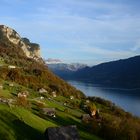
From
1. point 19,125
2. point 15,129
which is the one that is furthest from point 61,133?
point 19,125

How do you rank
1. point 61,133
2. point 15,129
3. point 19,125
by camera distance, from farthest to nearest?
1. point 19,125
2. point 15,129
3. point 61,133

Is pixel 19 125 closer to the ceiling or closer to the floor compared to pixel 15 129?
closer to the ceiling

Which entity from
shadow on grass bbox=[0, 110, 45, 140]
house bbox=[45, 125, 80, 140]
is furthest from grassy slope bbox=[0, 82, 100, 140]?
house bbox=[45, 125, 80, 140]

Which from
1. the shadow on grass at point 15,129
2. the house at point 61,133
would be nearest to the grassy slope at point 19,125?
the shadow on grass at point 15,129

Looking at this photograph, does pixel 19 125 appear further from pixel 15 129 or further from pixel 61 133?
pixel 61 133

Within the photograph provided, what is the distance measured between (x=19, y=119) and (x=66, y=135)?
7.15 m

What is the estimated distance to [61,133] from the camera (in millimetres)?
45438

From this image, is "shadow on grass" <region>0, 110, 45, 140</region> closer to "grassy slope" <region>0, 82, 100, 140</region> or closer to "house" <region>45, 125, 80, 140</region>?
"grassy slope" <region>0, 82, 100, 140</region>

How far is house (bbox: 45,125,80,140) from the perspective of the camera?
148 feet

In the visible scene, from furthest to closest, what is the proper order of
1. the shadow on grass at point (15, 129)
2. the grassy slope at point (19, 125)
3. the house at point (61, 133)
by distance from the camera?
the house at point (61, 133)
the grassy slope at point (19, 125)
the shadow on grass at point (15, 129)

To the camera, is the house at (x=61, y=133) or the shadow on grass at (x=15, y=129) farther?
the house at (x=61, y=133)

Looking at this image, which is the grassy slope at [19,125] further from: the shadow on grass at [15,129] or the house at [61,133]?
the house at [61,133]

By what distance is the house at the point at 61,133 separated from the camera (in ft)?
148

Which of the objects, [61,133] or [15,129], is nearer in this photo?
[61,133]
